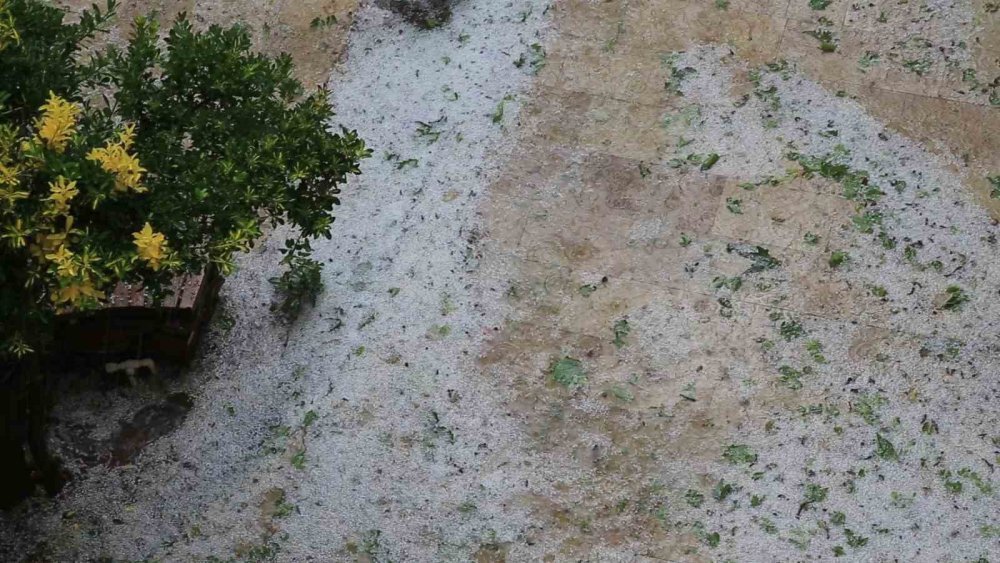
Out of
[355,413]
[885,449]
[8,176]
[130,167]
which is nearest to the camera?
[8,176]

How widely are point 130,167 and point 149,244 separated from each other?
183mm

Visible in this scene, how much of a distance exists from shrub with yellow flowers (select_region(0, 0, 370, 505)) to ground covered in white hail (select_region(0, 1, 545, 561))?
427mm

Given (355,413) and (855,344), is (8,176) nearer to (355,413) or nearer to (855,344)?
(355,413)

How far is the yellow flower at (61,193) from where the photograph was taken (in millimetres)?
2404

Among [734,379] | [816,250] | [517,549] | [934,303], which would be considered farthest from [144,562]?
[934,303]

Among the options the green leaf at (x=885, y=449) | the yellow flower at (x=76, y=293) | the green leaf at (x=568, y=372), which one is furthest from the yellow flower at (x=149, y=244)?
the green leaf at (x=885, y=449)

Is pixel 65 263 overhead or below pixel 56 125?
below

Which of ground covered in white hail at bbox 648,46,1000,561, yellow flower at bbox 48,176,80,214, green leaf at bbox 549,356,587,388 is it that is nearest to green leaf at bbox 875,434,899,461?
ground covered in white hail at bbox 648,46,1000,561

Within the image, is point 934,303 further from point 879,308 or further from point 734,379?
point 734,379

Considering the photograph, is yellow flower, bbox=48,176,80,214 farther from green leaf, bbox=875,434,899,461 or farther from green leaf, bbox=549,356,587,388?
green leaf, bbox=875,434,899,461

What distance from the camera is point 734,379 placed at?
12.3 feet

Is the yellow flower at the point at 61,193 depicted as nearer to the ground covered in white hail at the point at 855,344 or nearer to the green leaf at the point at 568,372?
the green leaf at the point at 568,372

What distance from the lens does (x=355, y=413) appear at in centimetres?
372

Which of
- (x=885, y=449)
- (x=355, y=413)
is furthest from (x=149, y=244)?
(x=885, y=449)
